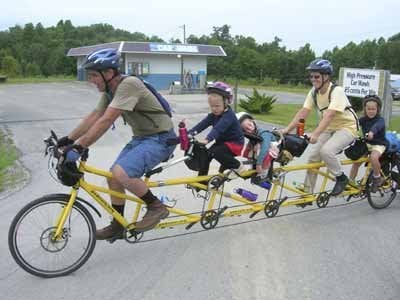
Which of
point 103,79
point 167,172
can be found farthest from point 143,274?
point 167,172

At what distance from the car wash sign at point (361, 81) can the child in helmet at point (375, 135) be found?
6.91 m

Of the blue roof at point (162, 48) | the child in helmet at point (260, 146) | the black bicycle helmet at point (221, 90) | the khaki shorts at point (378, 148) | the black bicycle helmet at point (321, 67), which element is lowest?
the khaki shorts at point (378, 148)

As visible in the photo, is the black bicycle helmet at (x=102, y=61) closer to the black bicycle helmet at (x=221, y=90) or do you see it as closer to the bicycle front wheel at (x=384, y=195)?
the black bicycle helmet at (x=221, y=90)

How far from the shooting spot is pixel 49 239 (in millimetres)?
4312

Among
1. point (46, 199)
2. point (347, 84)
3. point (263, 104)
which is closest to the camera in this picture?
point (46, 199)

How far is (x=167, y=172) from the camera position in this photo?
28.3ft

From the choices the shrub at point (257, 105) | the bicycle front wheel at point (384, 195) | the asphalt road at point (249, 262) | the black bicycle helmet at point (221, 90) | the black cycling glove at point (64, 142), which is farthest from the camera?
the shrub at point (257, 105)

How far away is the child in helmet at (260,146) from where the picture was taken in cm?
535

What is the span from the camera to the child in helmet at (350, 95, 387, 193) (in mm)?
6258

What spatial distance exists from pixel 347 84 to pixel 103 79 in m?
10.3

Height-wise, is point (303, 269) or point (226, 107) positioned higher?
point (226, 107)

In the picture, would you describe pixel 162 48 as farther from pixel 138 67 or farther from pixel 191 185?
pixel 191 185

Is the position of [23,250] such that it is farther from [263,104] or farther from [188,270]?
[263,104]

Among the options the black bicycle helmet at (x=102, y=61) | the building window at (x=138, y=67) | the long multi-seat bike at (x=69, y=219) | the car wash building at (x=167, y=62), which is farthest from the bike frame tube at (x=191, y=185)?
the building window at (x=138, y=67)
